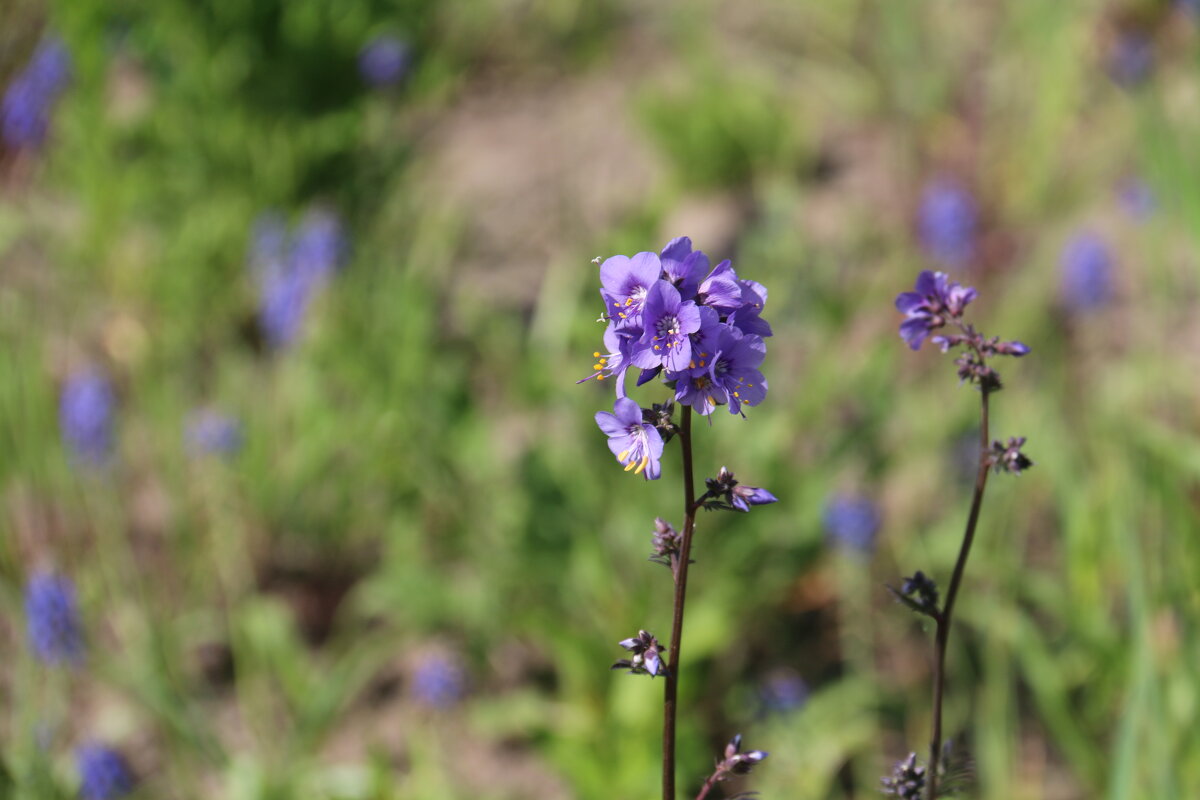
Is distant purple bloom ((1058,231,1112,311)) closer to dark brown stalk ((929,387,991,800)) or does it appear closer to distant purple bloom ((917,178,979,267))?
distant purple bloom ((917,178,979,267))

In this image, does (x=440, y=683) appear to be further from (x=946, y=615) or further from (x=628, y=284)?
(x=628, y=284)

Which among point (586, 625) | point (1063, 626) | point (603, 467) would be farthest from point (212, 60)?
point (1063, 626)

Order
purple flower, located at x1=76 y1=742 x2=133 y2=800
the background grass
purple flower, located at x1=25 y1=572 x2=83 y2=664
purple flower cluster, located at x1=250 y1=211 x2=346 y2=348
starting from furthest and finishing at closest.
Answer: purple flower cluster, located at x1=250 y1=211 x2=346 y2=348 → the background grass → purple flower, located at x1=25 y1=572 x2=83 y2=664 → purple flower, located at x1=76 y1=742 x2=133 y2=800

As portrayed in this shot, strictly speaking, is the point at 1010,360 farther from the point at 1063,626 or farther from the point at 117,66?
the point at 117,66

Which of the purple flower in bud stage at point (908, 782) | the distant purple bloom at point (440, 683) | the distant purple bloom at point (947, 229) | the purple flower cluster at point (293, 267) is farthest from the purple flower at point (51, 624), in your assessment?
the distant purple bloom at point (947, 229)

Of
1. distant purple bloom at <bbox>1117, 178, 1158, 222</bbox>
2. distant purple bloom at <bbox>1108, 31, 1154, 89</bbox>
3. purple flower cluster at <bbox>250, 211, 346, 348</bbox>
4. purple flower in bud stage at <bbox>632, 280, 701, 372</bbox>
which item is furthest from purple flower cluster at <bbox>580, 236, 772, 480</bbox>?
distant purple bloom at <bbox>1108, 31, 1154, 89</bbox>
